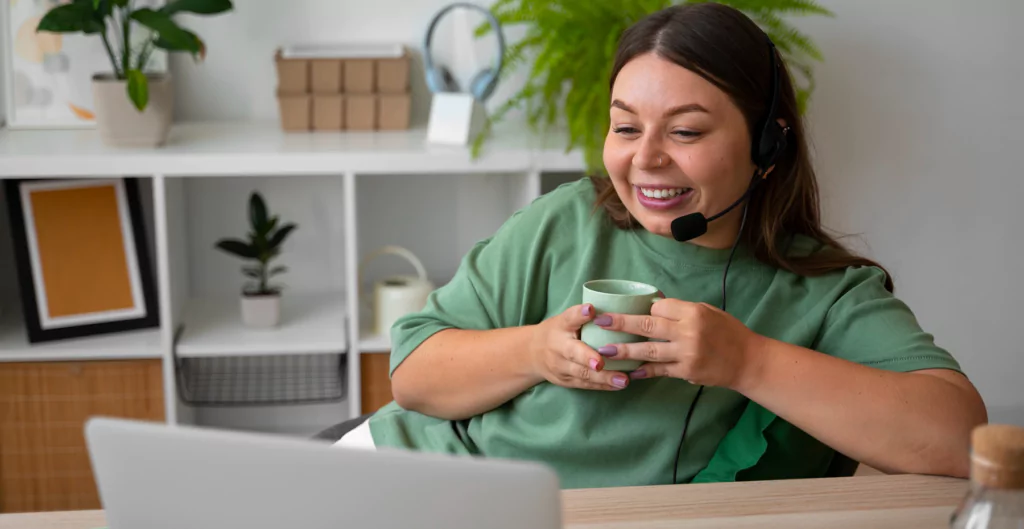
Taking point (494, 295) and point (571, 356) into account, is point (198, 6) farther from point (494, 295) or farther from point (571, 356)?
point (571, 356)

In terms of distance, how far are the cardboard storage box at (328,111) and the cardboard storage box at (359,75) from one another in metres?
0.04

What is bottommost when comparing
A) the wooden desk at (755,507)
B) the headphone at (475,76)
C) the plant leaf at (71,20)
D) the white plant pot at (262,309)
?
the white plant pot at (262,309)

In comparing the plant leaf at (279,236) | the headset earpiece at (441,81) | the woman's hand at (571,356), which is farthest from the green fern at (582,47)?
the woman's hand at (571,356)

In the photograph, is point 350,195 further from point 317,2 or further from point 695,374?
point 695,374

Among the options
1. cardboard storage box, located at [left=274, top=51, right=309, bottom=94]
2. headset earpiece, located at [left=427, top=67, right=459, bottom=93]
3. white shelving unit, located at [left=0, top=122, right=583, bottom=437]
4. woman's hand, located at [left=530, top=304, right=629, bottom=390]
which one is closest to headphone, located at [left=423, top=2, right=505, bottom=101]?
headset earpiece, located at [left=427, top=67, right=459, bottom=93]

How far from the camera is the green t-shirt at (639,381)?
1267mm

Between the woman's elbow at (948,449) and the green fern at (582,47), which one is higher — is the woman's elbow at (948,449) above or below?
below

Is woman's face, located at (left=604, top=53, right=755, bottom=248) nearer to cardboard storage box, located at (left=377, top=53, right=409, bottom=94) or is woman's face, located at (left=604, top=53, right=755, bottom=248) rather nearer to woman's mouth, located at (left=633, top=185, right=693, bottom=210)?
woman's mouth, located at (left=633, top=185, right=693, bottom=210)

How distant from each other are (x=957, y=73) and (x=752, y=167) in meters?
1.56

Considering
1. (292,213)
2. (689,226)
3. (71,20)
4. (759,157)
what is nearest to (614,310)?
(689,226)

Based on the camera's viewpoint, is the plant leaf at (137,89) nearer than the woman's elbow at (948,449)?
No

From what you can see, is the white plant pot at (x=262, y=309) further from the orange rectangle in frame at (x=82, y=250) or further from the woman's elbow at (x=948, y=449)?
the woman's elbow at (x=948, y=449)

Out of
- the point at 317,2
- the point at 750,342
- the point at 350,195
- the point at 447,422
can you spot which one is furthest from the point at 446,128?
the point at 750,342

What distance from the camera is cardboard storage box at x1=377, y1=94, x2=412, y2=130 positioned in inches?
96.2
